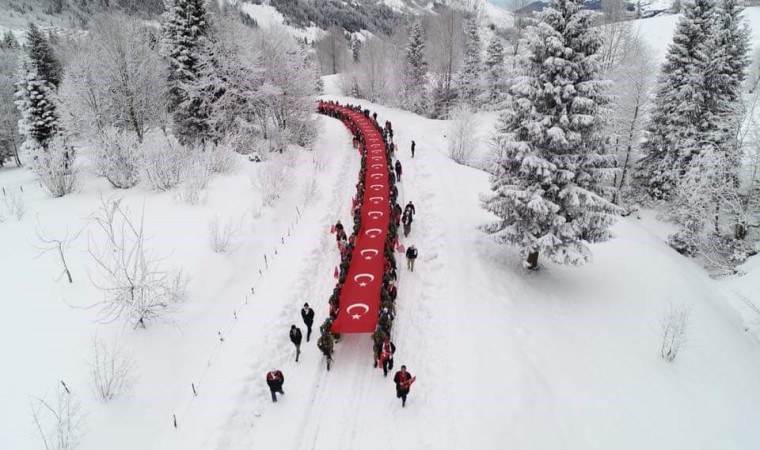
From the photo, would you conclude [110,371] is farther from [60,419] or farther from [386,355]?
[386,355]

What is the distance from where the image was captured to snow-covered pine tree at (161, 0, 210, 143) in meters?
27.3

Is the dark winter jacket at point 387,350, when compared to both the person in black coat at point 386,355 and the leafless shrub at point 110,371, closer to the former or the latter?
the person in black coat at point 386,355

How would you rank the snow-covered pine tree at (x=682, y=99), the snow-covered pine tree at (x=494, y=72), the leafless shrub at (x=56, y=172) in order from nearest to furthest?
the leafless shrub at (x=56, y=172)
the snow-covered pine tree at (x=682, y=99)
the snow-covered pine tree at (x=494, y=72)

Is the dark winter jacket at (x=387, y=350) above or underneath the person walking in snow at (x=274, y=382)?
above

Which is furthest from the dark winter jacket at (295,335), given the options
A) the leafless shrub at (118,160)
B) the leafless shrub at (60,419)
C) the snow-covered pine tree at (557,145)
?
the leafless shrub at (118,160)

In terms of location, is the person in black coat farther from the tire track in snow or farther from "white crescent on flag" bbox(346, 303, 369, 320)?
the tire track in snow

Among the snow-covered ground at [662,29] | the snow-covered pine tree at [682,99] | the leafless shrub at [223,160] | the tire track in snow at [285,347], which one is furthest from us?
the snow-covered ground at [662,29]

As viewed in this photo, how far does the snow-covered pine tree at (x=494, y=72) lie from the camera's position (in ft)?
161

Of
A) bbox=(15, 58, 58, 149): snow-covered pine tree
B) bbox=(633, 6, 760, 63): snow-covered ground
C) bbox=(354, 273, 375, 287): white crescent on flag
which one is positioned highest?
bbox=(633, 6, 760, 63): snow-covered ground

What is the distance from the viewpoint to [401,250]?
17219mm

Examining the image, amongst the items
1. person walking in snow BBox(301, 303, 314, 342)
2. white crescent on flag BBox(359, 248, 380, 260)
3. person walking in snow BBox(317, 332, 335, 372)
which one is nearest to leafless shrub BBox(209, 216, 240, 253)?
person walking in snow BBox(301, 303, 314, 342)

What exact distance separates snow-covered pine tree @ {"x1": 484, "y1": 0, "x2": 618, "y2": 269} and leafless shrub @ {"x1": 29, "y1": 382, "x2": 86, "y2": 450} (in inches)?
548

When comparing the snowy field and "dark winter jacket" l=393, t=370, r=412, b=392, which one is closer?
the snowy field

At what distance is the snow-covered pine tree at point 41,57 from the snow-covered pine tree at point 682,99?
52.2 m
